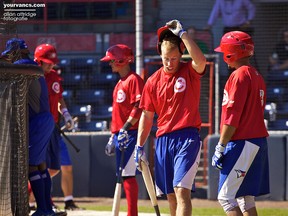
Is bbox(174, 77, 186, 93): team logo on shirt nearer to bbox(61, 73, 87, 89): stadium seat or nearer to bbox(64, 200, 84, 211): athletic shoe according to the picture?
bbox(64, 200, 84, 211): athletic shoe

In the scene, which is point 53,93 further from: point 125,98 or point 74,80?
point 74,80

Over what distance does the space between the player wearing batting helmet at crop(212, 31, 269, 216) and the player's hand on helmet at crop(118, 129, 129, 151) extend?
1791mm

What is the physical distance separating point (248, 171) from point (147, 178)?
4.14 feet

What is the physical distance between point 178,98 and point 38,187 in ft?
6.84

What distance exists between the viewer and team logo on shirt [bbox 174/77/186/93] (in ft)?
24.4

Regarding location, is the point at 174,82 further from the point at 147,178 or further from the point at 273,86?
the point at 273,86

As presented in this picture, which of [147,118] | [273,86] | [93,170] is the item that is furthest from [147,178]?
[273,86]

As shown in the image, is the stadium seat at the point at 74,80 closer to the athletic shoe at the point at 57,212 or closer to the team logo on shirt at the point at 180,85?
the athletic shoe at the point at 57,212

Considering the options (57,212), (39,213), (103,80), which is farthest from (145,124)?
(103,80)

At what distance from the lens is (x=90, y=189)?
1295 centimetres

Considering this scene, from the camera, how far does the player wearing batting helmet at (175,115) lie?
288 inches

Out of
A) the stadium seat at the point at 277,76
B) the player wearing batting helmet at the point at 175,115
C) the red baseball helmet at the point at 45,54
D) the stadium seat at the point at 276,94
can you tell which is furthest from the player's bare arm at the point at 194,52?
the stadium seat at the point at 277,76

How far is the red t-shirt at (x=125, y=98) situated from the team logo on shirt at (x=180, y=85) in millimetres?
1597

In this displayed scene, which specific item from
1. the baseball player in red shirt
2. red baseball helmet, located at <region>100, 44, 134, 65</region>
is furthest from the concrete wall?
red baseball helmet, located at <region>100, 44, 134, 65</region>
